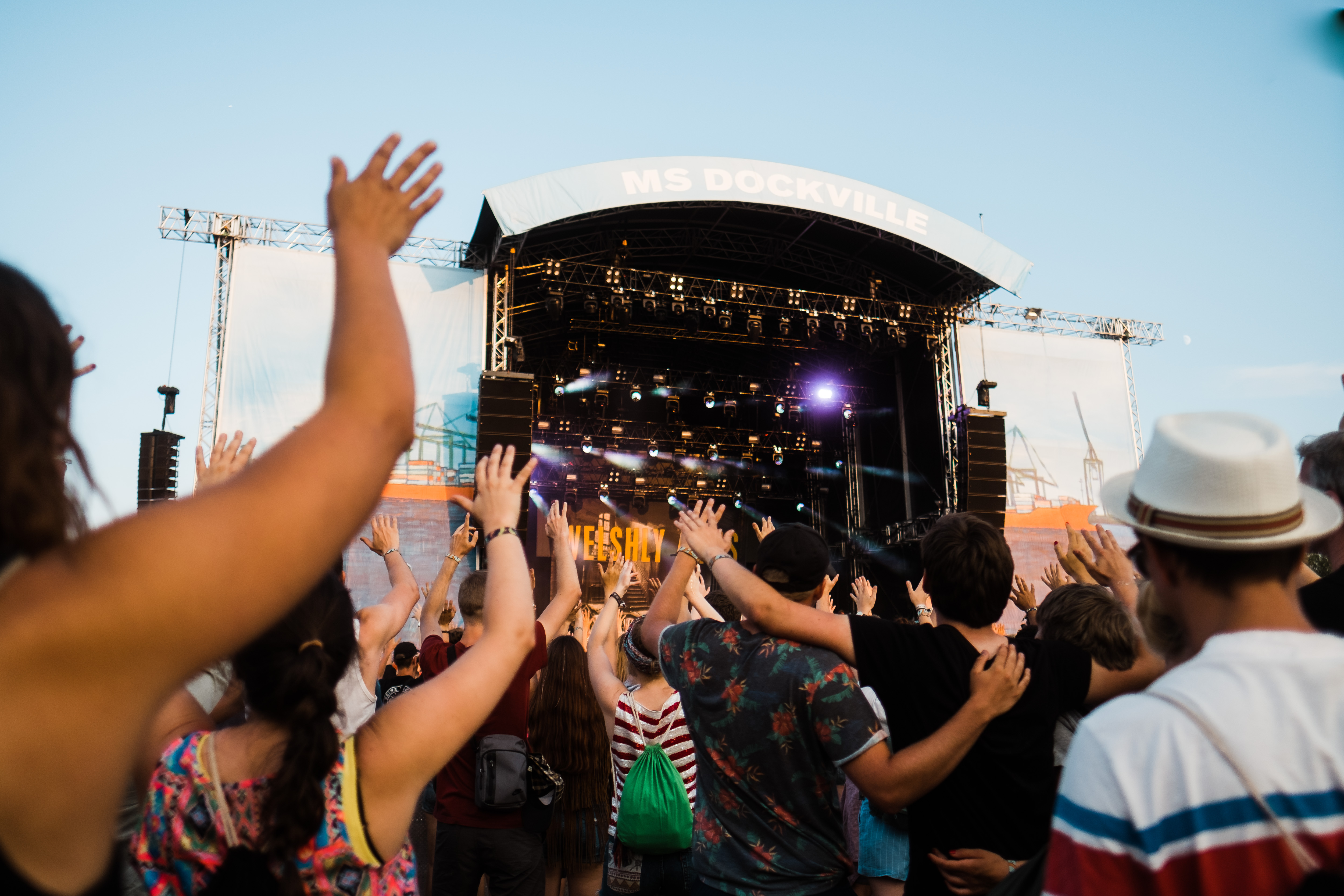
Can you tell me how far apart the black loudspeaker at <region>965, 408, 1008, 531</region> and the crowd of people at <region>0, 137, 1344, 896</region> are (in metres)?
10.0

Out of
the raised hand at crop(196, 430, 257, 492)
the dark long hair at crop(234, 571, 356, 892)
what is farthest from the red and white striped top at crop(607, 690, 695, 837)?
the dark long hair at crop(234, 571, 356, 892)

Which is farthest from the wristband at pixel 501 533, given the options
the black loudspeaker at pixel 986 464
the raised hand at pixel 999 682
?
the black loudspeaker at pixel 986 464

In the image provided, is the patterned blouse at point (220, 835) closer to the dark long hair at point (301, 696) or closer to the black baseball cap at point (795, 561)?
the dark long hair at point (301, 696)

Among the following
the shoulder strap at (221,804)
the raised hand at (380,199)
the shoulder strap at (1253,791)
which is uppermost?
the raised hand at (380,199)

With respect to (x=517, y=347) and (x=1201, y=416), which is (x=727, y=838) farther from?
(x=517, y=347)

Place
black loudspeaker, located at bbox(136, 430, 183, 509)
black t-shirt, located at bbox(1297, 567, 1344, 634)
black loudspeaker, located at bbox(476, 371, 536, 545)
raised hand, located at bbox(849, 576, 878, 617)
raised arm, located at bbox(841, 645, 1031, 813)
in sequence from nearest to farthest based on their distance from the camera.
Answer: black t-shirt, located at bbox(1297, 567, 1344, 634) → raised arm, located at bbox(841, 645, 1031, 813) → raised hand, located at bbox(849, 576, 878, 617) → black loudspeaker, located at bbox(136, 430, 183, 509) → black loudspeaker, located at bbox(476, 371, 536, 545)

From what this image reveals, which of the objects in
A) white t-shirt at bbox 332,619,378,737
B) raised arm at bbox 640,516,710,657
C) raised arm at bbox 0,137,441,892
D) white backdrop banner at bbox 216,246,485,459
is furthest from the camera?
white backdrop banner at bbox 216,246,485,459

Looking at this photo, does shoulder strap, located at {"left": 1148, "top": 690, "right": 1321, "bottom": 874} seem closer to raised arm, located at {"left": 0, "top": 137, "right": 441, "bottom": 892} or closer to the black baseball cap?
raised arm, located at {"left": 0, "top": 137, "right": 441, "bottom": 892}

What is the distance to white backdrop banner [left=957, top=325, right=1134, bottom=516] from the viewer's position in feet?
47.3

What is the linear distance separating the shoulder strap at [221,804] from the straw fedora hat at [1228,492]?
1551 millimetres

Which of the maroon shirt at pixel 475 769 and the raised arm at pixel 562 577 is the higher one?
the raised arm at pixel 562 577

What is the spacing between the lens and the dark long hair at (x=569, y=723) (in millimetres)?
3723

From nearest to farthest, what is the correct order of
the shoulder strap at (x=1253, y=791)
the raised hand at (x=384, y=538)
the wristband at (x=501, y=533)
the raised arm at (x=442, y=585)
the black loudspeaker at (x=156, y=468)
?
the shoulder strap at (x=1253, y=791) → the wristband at (x=501, y=533) → the raised hand at (x=384, y=538) → the raised arm at (x=442, y=585) → the black loudspeaker at (x=156, y=468)

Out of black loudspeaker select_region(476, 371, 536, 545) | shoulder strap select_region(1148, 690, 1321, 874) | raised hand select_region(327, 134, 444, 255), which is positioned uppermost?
black loudspeaker select_region(476, 371, 536, 545)
